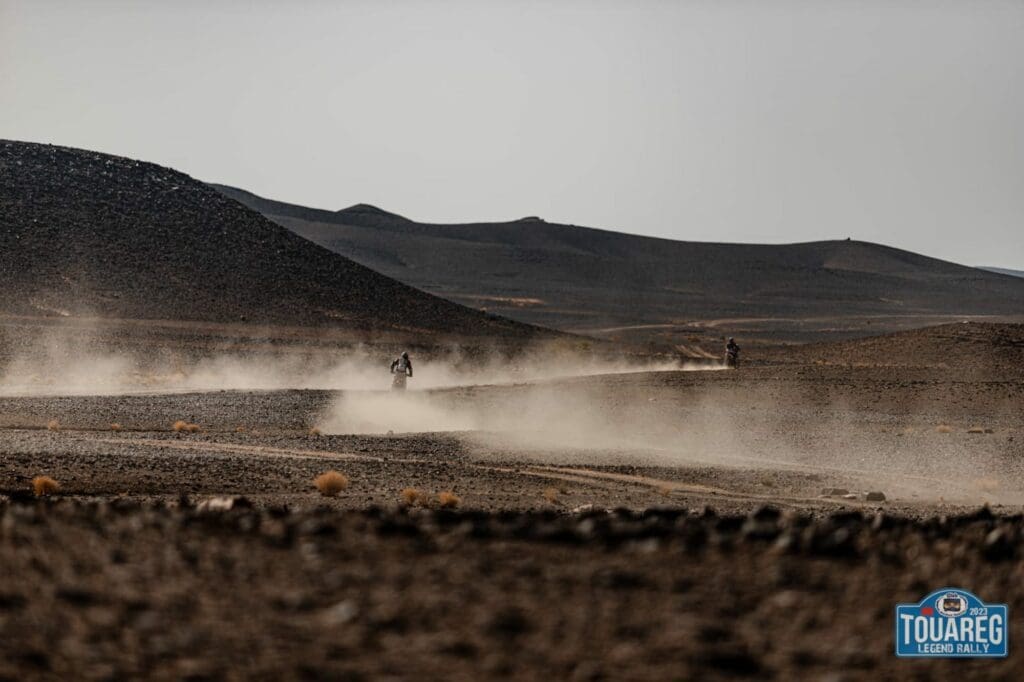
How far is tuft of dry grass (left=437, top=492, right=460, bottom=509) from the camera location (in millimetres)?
19409

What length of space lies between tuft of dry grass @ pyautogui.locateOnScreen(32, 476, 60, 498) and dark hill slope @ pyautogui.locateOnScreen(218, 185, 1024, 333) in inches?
4630

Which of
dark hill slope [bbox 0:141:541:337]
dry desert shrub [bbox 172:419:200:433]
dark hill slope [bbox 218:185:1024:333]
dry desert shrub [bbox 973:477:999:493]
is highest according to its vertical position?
dark hill slope [bbox 218:185:1024:333]

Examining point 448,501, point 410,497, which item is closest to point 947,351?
point 410,497

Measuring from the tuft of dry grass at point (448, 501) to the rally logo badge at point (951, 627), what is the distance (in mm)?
10801

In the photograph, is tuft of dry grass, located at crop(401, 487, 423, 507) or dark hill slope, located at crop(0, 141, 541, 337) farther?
dark hill slope, located at crop(0, 141, 541, 337)

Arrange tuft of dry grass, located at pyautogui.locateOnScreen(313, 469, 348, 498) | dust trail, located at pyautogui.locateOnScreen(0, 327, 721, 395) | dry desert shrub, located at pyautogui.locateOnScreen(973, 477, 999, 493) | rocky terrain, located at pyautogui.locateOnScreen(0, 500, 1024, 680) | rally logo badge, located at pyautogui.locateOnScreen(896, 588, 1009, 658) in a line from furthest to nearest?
dust trail, located at pyautogui.locateOnScreen(0, 327, 721, 395) → dry desert shrub, located at pyautogui.locateOnScreen(973, 477, 999, 493) → tuft of dry grass, located at pyautogui.locateOnScreen(313, 469, 348, 498) → rally logo badge, located at pyautogui.locateOnScreen(896, 588, 1009, 658) → rocky terrain, located at pyautogui.locateOnScreen(0, 500, 1024, 680)

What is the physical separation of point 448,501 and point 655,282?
16116 cm

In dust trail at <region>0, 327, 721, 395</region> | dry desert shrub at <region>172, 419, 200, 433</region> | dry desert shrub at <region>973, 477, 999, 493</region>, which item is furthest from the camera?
dust trail at <region>0, 327, 721, 395</region>

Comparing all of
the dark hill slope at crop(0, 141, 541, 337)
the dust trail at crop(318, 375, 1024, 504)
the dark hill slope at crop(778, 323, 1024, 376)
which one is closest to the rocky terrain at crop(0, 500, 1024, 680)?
the dust trail at crop(318, 375, 1024, 504)

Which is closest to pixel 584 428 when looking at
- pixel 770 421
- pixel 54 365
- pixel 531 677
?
pixel 770 421

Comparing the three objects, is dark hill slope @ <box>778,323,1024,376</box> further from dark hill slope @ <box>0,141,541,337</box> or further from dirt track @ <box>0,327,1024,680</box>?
dirt track @ <box>0,327,1024,680</box>

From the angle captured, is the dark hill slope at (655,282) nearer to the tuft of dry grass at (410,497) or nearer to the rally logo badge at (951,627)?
the tuft of dry grass at (410,497)

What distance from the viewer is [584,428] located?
1512 inches

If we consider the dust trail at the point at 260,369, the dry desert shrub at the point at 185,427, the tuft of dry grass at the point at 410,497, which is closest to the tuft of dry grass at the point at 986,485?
the tuft of dry grass at the point at 410,497
